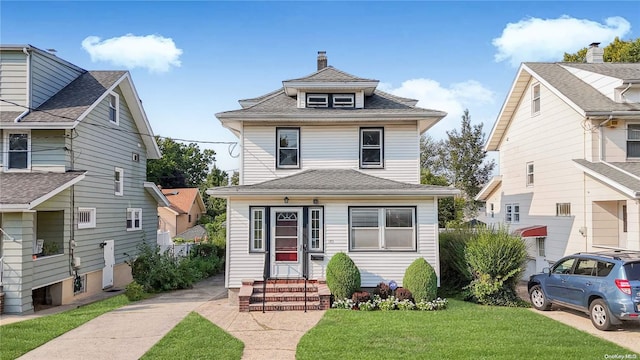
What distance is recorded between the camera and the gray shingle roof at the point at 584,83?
46.6 feet

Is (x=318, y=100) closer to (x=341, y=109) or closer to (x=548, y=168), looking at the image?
(x=341, y=109)

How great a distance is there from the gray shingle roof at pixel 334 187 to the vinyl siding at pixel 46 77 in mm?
7223

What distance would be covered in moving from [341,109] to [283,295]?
661 centimetres

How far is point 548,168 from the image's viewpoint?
16.2 meters

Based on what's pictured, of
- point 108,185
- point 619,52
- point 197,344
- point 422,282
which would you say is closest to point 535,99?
point 422,282

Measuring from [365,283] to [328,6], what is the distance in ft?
29.7

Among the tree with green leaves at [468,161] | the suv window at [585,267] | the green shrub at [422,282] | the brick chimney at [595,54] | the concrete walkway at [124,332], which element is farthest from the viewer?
the tree with green leaves at [468,161]

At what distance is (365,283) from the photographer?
495 inches

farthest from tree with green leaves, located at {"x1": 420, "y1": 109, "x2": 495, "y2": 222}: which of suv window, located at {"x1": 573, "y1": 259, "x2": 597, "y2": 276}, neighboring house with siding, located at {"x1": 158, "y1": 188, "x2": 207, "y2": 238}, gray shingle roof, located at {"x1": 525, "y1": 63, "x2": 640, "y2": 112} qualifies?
suv window, located at {"x1": 573, "y1": 259, "x2": 597, "y2": 276}

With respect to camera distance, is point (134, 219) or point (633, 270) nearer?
point (633, 270)

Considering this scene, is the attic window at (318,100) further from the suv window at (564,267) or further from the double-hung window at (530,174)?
the double-hung window at (530,174)

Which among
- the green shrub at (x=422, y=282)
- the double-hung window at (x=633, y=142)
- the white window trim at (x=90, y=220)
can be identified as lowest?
the green shrub at (x=422, y=282)

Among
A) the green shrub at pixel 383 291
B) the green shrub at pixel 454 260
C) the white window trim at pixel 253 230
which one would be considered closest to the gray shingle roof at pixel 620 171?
the green shrub at pixel 454 260

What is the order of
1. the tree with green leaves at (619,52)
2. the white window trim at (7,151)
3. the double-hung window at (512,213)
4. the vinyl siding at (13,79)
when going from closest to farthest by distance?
the white window trim at (7,151) < the vinyl siding at (13,79) < the double-hung window at (512,213) < the tree with green leaves at (619,52)
